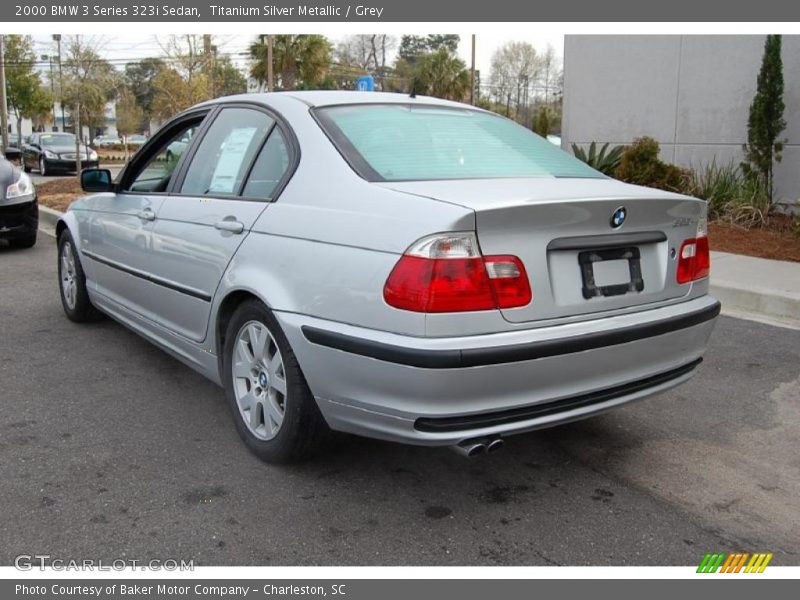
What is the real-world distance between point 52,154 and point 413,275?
90.3 feet

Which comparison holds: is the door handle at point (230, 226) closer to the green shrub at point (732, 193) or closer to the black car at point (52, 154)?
the green shrub at point (732, 193)

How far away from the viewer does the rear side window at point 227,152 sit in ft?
11.9

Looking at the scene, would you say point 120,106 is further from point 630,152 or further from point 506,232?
point 506,232

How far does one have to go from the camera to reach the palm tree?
31.8 m

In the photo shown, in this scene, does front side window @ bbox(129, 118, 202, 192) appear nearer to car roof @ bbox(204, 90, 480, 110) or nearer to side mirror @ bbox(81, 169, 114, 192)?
side mirror @ bbox(81, 169, 114, 192)

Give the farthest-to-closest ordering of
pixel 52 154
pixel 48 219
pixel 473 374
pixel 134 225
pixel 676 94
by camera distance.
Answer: pixel 52 154
pixel 48 219
pixel 676 94
pixel 134 225
pixel 473 374

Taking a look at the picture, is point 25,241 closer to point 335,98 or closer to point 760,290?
point 335,98

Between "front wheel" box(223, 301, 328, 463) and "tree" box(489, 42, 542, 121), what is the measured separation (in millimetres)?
69186

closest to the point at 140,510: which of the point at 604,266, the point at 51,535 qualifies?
the point at 51,535

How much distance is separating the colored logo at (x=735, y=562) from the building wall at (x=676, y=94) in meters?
8.61

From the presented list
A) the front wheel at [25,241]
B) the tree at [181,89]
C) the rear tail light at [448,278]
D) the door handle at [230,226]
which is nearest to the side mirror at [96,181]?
the door handle at [230,226]

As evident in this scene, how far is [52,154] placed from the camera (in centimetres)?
2689

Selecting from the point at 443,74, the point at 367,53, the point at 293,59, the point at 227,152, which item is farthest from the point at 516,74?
the point at 227,152

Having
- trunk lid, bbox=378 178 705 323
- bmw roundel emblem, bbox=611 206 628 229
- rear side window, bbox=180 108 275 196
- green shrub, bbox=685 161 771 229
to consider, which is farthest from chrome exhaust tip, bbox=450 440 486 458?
green shrub, bbox=685 161 771 229
